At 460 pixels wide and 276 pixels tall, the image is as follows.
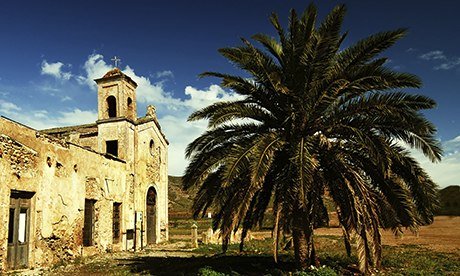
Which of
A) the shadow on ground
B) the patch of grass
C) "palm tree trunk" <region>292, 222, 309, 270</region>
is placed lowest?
the patch of grass

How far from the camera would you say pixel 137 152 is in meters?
21.3

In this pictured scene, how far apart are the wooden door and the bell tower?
8.05m

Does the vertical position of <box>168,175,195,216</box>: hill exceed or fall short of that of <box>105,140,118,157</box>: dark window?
it falls short

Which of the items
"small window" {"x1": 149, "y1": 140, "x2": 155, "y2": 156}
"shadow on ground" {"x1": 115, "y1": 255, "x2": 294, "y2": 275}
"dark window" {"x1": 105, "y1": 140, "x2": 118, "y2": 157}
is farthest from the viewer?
"small window" {"x1": 149, "y1": 140, "x2": 155, "y2": 156}

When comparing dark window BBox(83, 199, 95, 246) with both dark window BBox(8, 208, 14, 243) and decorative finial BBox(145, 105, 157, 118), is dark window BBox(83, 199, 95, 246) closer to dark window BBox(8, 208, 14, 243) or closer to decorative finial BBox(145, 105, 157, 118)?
dark window BBox(8, 208, 14, 243)

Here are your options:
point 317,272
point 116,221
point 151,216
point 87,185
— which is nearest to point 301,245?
point 317,272

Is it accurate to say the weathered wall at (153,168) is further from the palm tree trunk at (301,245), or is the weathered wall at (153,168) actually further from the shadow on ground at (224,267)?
the palm tree trunk at (301,245)

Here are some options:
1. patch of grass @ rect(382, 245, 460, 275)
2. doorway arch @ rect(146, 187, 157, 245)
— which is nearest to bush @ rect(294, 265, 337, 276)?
patch of grass @ rect(382, 245, 460, 275)

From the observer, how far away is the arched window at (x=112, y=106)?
21625 millimetres

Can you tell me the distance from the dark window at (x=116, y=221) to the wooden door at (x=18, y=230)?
5.92 metres

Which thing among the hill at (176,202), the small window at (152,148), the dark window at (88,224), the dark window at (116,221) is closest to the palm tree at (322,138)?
the dark window at (88,224)

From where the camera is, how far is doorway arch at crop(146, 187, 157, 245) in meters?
22.7

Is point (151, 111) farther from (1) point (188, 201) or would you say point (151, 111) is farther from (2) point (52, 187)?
(1) point (188, 201)

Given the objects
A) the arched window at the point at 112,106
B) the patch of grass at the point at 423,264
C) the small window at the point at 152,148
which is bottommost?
the patch of grass at the point at 423,264
